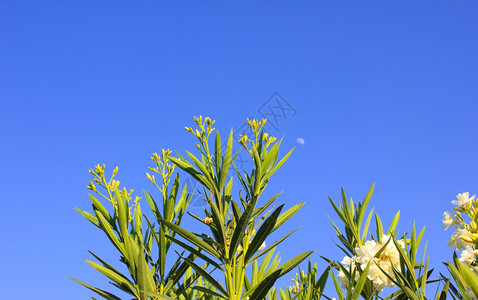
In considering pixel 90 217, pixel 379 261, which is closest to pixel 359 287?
pixel 379 261

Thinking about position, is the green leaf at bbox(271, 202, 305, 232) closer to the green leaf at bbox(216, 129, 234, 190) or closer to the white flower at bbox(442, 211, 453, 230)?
the green leaf at bbox(216, 129, 234, 190)

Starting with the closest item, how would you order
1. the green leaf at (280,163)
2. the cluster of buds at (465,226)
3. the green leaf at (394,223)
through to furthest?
the cluster of buds at (465,226)
the green leaf at (280,163)
the green leaf at (394,223)

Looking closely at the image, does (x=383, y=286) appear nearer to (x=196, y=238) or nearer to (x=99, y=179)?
(x=196, y=238)

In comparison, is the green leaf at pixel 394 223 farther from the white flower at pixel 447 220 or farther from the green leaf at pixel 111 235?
the green leaf at pixel 111 235

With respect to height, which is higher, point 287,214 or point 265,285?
point 287,214

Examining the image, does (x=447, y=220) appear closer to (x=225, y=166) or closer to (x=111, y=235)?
(x=225, y=166)

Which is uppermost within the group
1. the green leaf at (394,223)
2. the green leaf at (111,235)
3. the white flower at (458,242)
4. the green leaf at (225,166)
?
the green leaf at (225,166)

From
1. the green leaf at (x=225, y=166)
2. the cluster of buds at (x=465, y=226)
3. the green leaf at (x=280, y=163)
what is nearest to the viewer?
the cluster of buds at (x=465, y=226)

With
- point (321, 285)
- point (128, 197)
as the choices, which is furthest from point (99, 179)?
point (321, 285)

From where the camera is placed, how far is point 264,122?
2367mm

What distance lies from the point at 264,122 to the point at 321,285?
1.00m

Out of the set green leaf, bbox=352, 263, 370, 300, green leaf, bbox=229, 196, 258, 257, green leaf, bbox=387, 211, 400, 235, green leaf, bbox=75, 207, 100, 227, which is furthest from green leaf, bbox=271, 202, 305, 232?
green leaf, bbox=75, 207, 100, 227

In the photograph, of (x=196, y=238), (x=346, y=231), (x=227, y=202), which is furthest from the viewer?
(x=346, y=231)

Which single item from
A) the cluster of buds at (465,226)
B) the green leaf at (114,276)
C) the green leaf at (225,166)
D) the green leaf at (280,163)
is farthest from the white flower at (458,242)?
the green leaf at (114,276)
